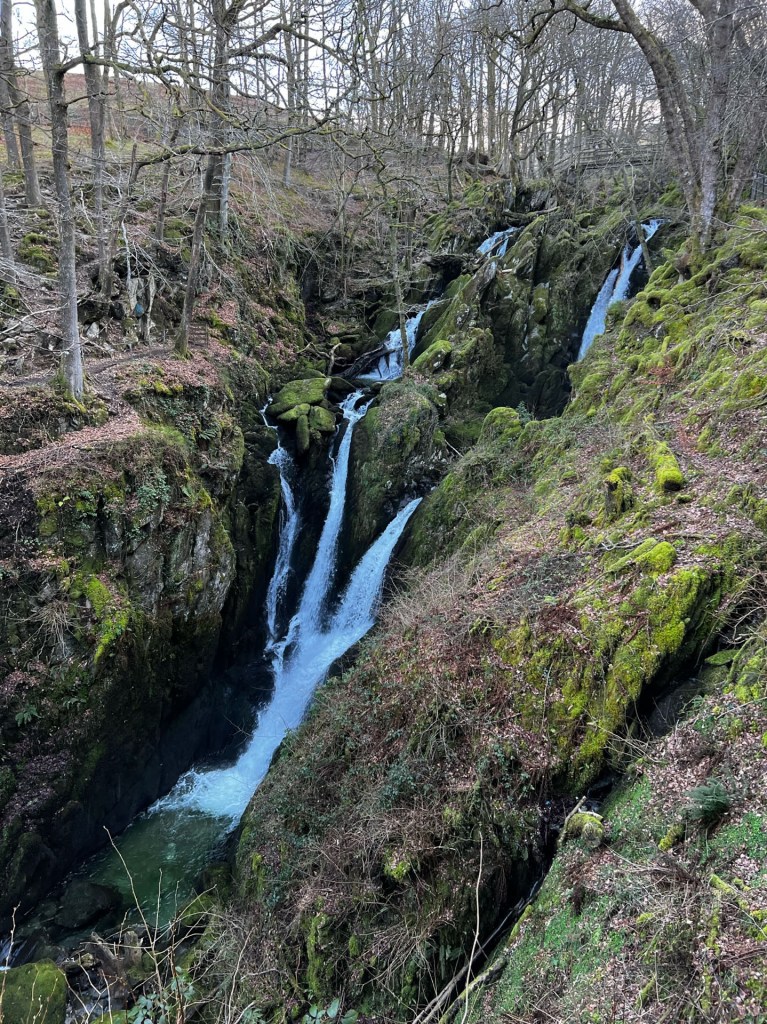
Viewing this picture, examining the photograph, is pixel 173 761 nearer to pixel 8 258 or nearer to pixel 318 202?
pixel 8 258

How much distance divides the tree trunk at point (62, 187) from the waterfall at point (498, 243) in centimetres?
1407

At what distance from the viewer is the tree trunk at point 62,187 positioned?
7.40 metres

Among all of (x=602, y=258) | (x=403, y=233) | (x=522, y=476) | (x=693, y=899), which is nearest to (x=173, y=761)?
(x=522, y=476)

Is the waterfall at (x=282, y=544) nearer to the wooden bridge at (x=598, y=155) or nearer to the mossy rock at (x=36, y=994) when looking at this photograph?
the mossy rock at (x=36, y=994)

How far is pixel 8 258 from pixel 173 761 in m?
10.4

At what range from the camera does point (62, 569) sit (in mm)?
8148

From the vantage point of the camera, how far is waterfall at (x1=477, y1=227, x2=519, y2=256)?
1920 cm

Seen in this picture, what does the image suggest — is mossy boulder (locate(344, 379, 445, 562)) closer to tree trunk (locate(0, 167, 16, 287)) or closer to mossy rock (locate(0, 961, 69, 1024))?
tree trunk (locate(0, 167, 16, 287))

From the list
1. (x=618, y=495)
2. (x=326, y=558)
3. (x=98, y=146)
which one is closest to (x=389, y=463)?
(x=326, y=558)

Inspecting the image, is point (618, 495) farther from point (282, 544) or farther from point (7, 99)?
point (7, 99)

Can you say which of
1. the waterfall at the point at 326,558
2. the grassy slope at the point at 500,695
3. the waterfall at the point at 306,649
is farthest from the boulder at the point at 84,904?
the waterfall at the point at 326,558

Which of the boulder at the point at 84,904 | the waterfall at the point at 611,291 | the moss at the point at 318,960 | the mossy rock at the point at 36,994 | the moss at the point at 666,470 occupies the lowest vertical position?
the boulder at the point at 84,904

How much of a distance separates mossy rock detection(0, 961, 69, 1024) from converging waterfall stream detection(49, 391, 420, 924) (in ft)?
4.29

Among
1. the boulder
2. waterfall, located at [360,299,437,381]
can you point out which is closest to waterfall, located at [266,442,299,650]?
the boulder
